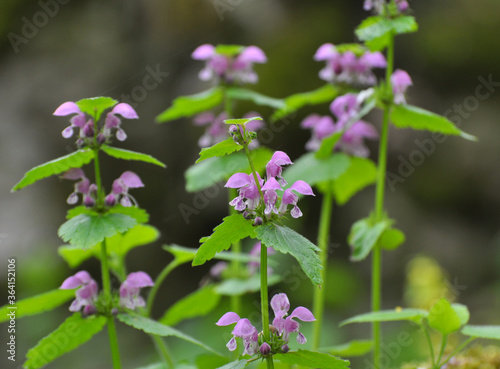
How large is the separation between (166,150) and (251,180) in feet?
11.8

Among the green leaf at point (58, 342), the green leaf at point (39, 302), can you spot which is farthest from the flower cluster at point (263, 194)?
the green leaf at point (39, 302)

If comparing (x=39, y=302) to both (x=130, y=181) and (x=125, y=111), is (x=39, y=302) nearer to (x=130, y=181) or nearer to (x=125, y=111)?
(x=130, y=181)

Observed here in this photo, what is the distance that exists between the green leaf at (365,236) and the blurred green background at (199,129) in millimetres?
2723

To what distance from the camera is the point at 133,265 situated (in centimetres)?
474

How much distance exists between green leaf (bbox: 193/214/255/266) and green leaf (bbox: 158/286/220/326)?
83 cm

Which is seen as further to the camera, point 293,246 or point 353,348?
point 353,348

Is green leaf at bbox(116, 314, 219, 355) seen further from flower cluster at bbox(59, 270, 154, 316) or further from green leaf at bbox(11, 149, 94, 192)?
green leaf at bbox(11, 149, 94, 192)

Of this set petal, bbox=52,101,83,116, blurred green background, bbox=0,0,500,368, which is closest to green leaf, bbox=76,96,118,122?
petal, bbox=52,101,83,116

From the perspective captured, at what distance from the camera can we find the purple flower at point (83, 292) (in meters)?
1.39

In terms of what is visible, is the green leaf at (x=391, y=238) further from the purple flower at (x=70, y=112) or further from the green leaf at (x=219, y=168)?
the purple flower at (x=70, y=112)

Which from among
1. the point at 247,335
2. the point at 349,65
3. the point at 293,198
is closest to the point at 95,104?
the point at 293,198

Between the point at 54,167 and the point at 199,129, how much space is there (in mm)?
3393

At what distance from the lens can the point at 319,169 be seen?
2041 millimetres

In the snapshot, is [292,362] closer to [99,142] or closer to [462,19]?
[99,142]
